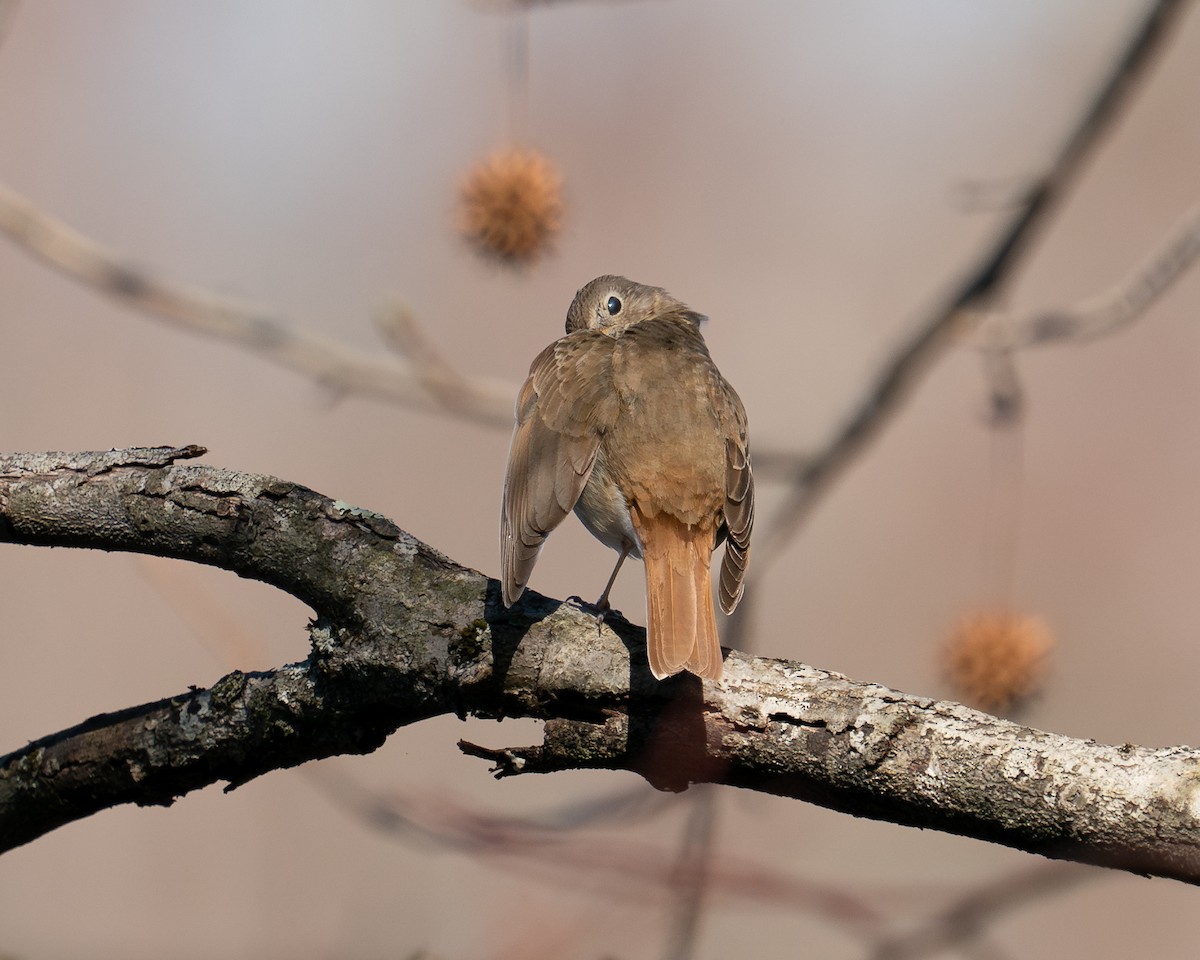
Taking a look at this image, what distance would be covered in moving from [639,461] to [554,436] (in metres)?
0.24

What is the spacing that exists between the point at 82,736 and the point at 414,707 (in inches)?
29.1

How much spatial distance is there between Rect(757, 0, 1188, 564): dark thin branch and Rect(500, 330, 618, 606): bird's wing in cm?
80

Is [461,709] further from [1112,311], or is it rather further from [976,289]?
[1112,311]

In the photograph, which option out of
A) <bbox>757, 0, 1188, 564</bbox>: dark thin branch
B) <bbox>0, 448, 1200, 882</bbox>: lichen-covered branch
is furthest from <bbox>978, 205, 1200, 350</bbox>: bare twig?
<bbox>0, 448, 1200, 882</bbox>: lichen-covered branch

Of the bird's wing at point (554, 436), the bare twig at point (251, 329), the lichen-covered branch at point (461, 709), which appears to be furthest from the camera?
the bare twig at point (251, 329)

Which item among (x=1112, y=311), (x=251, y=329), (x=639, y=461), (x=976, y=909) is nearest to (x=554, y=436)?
(x=639, y=461)

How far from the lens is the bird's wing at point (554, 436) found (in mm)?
3113

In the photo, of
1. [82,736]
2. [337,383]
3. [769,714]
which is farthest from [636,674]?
[337,383]

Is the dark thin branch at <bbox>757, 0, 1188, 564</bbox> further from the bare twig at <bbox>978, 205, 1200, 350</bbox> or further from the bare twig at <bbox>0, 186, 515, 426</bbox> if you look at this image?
the bare twig at <bbox>0, 186, 515, 426</bbox>

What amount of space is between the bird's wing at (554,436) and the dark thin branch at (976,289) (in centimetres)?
80

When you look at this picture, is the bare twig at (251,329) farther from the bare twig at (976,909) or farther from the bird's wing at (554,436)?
the bare twig at (976,909)

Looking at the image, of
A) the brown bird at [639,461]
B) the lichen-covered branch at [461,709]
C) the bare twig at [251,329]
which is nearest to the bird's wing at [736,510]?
the brown bird at [639,461]

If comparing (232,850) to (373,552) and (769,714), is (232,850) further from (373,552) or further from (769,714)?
(769,714)

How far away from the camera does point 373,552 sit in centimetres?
252
